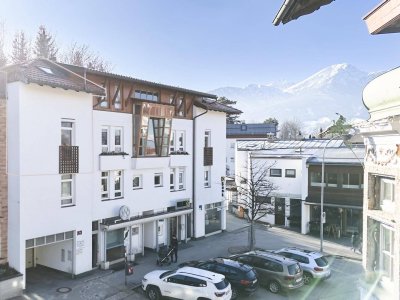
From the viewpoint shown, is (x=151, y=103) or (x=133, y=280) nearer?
(x=133, y=280)

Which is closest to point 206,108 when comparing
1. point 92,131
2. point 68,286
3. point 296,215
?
point 92,131

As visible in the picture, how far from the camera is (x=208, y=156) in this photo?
2945 cm

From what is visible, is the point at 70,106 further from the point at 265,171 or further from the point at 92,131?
the point at 265,171

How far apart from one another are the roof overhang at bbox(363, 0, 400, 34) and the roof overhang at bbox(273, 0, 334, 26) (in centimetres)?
60

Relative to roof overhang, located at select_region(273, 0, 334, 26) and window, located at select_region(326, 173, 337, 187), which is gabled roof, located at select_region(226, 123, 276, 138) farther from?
roof overhang, located at select_region(273, 0, 334, 26)

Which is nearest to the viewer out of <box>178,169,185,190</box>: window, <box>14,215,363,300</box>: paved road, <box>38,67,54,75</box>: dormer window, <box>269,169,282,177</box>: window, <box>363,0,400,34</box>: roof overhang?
<box>363,0,400,34</box>: roof overhang

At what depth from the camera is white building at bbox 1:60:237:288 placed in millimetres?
17641

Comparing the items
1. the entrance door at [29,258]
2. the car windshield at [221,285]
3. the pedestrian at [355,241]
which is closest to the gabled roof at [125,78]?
the entrance door at [29,258]

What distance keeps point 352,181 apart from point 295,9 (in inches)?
1156

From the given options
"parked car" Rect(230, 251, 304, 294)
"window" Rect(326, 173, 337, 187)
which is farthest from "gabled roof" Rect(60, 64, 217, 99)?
"parked car" Rect(230, 251, 304, 294)

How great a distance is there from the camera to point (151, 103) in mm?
23656

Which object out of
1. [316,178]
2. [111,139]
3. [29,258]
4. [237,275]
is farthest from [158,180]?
[316,178]

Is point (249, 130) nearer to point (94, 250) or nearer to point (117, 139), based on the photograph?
point (117, 139)

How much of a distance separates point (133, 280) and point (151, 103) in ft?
34.8
